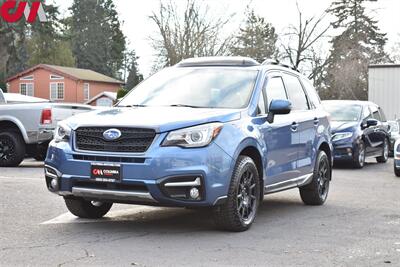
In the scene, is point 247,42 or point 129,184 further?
point 247,42

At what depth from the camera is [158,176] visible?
610cm

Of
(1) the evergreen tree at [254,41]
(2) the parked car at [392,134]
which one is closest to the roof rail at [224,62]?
(2) the parked car at [392,134]

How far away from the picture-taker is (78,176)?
21.0ft

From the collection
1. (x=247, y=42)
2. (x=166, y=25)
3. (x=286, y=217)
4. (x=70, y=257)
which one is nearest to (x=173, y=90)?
(x=286, y=217)

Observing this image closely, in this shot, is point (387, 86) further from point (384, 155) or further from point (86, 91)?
point (86, 91)

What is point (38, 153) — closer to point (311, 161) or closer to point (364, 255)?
point (311, 161)

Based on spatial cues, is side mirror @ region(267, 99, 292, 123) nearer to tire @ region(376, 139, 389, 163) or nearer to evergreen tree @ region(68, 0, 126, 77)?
tire @ region(376, 139, 389, 163)

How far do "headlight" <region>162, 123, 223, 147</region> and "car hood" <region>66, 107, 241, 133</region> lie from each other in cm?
5

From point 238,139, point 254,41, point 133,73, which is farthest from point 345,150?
point 133,73

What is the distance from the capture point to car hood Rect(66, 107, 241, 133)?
625 centimetres

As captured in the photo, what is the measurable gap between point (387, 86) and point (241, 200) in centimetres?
2636

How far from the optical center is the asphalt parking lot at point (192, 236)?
5.54 meters

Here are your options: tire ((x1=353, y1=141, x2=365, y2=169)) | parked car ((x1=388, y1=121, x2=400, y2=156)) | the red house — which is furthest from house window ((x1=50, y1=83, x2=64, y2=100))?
tire ((x1=353, y1=141, x2=365, y2=169))

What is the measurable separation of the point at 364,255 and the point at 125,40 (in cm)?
9365
